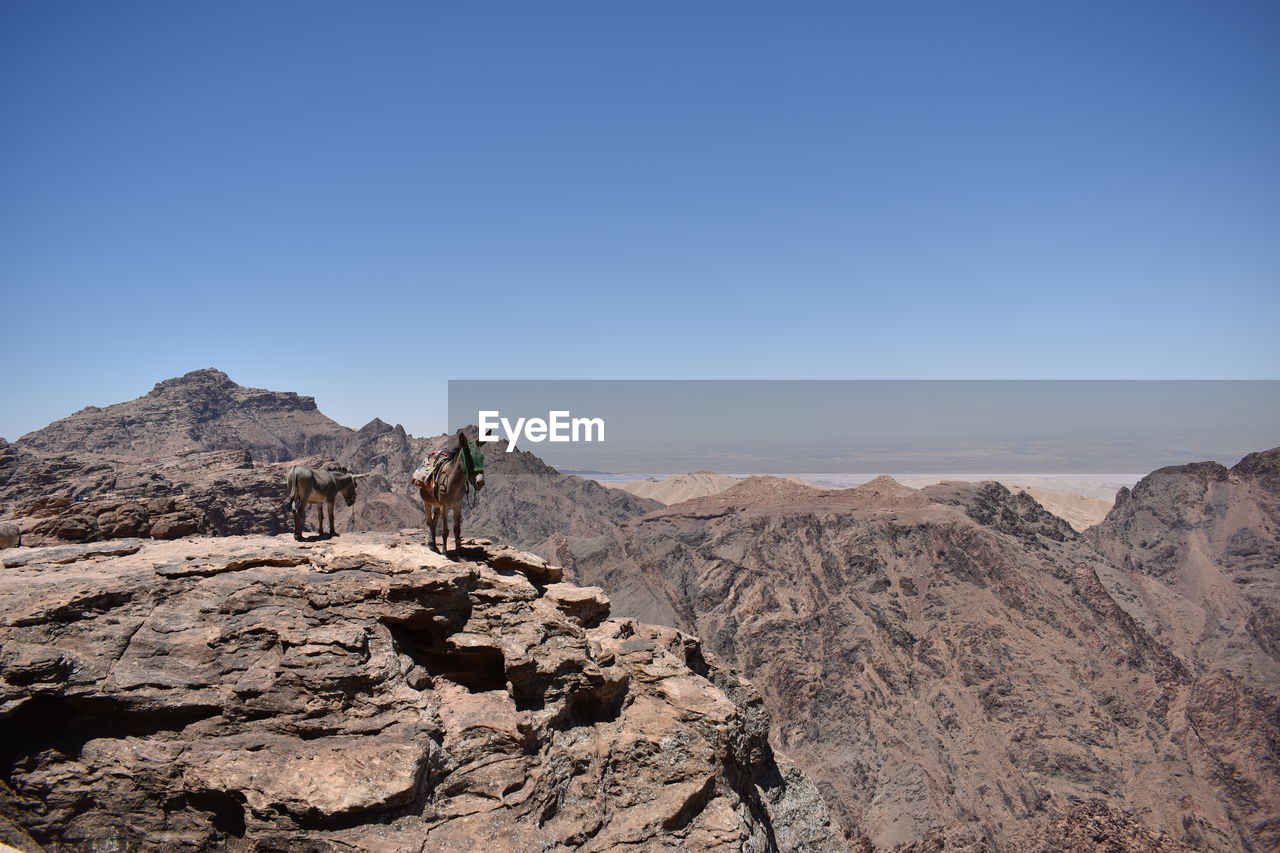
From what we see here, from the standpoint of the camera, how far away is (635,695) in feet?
39.3

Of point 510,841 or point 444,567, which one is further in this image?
point 444,567

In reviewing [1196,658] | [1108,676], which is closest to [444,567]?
[1108,676]

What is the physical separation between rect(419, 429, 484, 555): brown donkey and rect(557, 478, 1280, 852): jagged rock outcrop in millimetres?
36341

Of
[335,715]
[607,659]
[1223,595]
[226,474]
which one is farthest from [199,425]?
[1223,595]

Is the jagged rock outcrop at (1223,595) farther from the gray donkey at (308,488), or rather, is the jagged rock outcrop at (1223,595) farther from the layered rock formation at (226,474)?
the layered rock formation at (226,474)

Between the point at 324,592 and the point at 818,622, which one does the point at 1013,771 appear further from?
the point at 324,592

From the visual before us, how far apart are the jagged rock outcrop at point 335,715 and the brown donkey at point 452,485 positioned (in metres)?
1.76

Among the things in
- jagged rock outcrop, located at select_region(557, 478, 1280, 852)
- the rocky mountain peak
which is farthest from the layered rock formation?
jagged rock outcrop, located at select_region(557, 478, 1280, 852)

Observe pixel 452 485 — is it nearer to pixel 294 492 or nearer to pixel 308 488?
pixel 308 488

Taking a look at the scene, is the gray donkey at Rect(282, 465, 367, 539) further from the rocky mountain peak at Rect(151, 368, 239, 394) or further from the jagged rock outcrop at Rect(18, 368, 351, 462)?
the rocky mountain peak at Rect(151, 368, 239, 394)

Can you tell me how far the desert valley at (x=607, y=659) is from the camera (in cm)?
858

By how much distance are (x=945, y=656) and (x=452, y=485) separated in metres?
48.5

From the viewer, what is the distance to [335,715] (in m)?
9.18

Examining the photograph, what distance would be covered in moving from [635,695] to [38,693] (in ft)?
27.4
